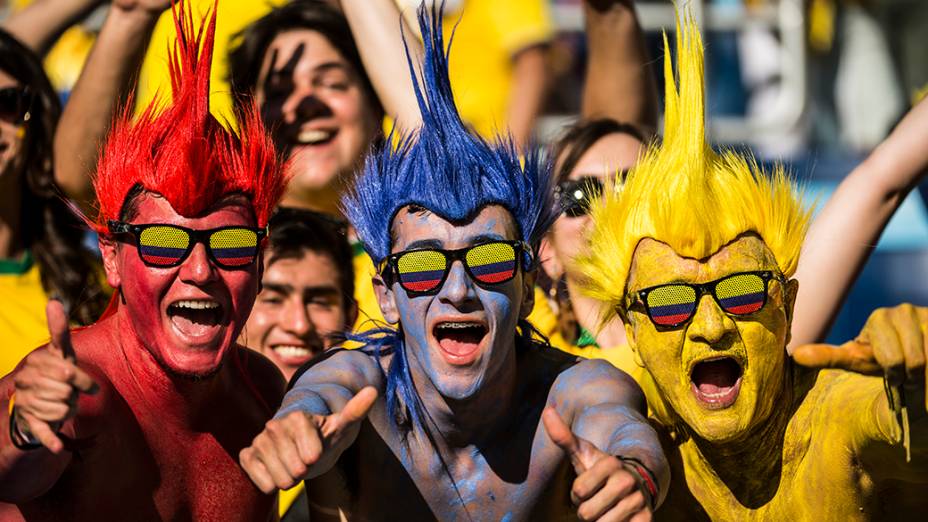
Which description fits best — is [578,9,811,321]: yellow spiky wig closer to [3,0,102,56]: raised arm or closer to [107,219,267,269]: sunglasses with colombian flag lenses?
[107,219,267,269]: sunglasses with colombian flag lenses

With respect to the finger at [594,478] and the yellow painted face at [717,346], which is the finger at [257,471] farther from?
the yellow painted face at [717,346]

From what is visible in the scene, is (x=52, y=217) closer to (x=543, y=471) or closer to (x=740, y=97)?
(x=543, y=471)

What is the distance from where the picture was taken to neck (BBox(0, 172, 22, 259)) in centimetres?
391

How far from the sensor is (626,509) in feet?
7.91

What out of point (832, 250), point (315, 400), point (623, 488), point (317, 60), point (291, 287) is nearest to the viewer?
point (623, 488)

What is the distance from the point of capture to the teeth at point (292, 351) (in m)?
3.83

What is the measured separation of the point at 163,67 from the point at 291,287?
2.88 ft

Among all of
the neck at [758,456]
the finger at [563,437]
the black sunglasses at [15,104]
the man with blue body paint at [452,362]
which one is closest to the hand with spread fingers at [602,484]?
the finger at [563,437]

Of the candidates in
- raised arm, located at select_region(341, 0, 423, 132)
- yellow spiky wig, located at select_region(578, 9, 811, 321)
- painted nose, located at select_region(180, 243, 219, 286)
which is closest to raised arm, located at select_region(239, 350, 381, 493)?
painted nose, located at select_region(180, 243, 219, 286)

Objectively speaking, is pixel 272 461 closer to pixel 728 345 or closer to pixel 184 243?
pixel 184 243

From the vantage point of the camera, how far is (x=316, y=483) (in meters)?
2.98

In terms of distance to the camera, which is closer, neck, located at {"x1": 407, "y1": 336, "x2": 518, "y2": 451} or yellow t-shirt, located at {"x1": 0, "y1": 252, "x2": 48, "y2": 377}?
neck, located at {"x1": 407, "y1": 336, "x2": 518, "y2": 451}

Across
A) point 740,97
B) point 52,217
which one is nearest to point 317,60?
point 52,217

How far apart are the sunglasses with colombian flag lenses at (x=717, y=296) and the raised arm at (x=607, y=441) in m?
0.18
